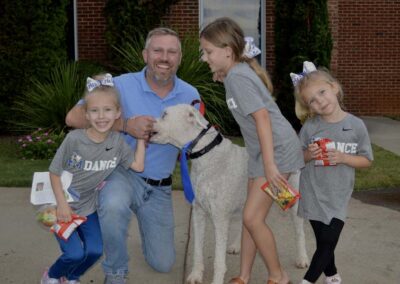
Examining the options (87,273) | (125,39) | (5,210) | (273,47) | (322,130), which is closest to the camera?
(322,130)

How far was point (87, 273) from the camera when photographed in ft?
14.2

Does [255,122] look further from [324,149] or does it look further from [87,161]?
[87,161]

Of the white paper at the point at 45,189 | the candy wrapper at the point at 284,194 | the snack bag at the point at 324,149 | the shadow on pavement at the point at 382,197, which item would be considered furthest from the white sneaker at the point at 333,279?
the shadow on pavement at the point at 382,197

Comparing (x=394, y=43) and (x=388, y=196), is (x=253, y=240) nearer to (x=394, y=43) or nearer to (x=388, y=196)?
(x=388, y=196)

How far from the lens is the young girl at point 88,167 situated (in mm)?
3744

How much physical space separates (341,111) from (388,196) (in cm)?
315

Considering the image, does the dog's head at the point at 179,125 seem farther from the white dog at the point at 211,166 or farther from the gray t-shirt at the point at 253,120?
the gray t-shirt at the point at 253,120

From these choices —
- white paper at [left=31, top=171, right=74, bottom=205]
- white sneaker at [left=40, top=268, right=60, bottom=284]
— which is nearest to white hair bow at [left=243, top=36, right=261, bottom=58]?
white paper at [left=31, top=171, right=74, bottom=205]

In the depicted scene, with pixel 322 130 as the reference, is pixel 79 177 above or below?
below

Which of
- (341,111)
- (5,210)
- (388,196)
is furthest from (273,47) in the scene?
(341,111)

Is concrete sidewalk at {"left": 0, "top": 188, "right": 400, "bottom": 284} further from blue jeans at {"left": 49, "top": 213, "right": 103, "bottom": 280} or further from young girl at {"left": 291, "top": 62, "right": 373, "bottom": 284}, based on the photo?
young girl at {"left": 291, "top": 62, "right": 373, "bottom": 284}

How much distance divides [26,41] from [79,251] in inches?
297

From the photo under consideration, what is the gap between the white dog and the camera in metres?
3.90

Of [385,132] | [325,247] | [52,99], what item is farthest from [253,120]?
[385,132]
